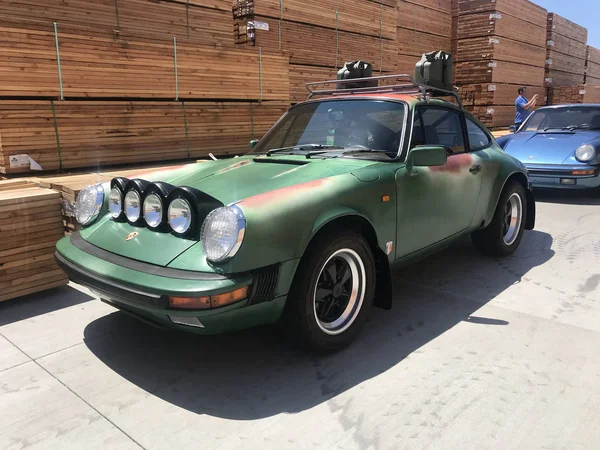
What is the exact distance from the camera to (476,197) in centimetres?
411

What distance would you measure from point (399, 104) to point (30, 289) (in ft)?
10.2

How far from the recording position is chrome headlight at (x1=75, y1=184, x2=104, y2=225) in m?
3.17

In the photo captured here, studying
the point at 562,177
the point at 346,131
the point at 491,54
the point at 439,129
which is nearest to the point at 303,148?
the point at 346,131

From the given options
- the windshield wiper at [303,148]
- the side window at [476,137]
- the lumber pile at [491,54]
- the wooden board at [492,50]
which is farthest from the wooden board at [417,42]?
the windshield wiper at [303,148]

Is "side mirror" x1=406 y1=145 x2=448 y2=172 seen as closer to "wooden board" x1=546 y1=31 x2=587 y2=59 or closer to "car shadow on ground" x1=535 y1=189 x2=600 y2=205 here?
"car shadow on ground" x1=535 y1=189 x2=600 y2=205

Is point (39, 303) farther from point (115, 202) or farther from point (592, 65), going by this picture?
point (592, 65)

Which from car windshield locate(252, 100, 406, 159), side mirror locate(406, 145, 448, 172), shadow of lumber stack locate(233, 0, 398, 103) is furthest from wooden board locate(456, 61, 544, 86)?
side mirror locate(406, 145, 448, 172)

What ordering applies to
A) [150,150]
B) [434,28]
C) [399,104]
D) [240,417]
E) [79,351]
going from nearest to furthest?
[240,417] < [79,351] < [399,104] < [150,150] < [434,28]

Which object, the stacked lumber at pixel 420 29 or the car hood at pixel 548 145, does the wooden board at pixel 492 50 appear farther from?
the car hood at pixel 548 145

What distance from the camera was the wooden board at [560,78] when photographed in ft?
58.6

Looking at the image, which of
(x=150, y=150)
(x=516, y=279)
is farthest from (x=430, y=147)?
(x=150, y=150)

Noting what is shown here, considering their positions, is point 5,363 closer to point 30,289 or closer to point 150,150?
point 30,289

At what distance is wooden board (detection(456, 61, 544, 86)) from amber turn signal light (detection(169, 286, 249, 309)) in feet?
45.3

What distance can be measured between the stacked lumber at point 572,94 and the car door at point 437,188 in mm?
16067
